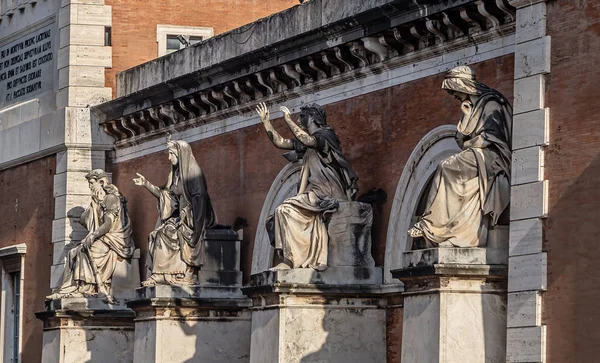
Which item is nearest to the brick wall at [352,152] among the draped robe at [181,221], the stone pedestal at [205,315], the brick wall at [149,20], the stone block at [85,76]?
the stone pedestal at [205,315]

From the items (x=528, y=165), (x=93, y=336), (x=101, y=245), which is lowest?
(x=93, y=336)

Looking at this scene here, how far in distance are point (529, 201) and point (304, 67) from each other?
5581mm

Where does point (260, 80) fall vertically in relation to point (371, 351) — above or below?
above

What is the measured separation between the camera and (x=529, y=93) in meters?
17.7

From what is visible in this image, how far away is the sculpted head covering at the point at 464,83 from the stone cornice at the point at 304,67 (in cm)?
66

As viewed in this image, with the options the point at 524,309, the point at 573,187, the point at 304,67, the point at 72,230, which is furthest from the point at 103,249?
the point at 573,187

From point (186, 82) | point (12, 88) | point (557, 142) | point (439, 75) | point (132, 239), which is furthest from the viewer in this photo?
point (12, 88)

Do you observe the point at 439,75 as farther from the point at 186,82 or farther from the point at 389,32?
the point at 186,82

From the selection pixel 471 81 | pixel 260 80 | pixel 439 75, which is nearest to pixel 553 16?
pixel 471 81

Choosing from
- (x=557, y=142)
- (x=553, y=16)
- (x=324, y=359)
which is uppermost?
(x=553, y=16)

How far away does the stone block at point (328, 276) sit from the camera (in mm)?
20562

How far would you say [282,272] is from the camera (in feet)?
67.4

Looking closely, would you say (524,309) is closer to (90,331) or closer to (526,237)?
(526,237)

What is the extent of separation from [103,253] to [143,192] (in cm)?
110
